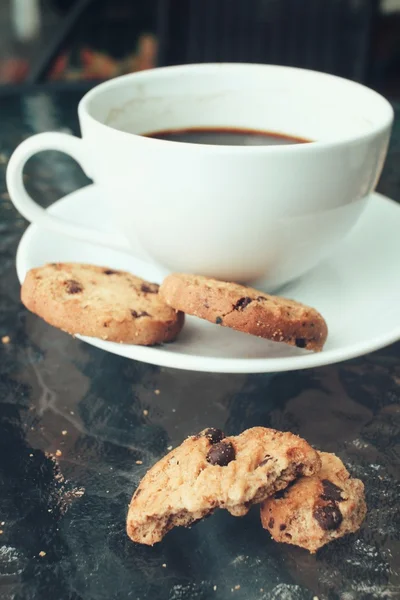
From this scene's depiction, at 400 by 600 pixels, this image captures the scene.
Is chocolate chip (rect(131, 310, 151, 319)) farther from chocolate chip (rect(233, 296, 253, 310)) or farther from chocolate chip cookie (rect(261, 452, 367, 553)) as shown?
chocolate chip cookie (rect(261, 452, 367, 553))

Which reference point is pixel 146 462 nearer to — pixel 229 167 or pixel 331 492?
pixel 331 492

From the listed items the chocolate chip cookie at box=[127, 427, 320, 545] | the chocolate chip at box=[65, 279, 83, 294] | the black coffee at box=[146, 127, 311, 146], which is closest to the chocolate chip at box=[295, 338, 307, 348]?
the chocolate chip cookie at box=[127, 427, 320, 545]

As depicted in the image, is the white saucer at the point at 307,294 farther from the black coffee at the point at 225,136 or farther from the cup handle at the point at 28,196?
the black coffee at the point at 225,136

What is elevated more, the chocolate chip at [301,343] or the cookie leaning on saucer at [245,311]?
the cookie leaning on saucer at [245,311]

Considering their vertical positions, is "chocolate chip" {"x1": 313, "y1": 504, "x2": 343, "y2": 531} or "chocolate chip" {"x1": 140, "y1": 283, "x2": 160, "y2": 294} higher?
"chocolate chip" {"x1": 313, "y1": 504, "x2": 343, "y2": 531}

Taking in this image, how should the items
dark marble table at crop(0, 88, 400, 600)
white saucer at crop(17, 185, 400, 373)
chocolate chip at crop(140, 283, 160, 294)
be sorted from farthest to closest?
chocolate chip at crop(140, 283, 160, 294), white saucer at crop(17, 185, 400, 373), dark marble table at crop(0, 88, 400, 600)

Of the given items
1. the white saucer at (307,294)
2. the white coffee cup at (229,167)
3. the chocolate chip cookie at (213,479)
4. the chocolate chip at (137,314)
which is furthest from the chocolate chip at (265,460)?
the white coffee cup at (229,167)

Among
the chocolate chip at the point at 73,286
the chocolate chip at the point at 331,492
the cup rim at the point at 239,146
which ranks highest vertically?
the cup rim at the point at 239,146
